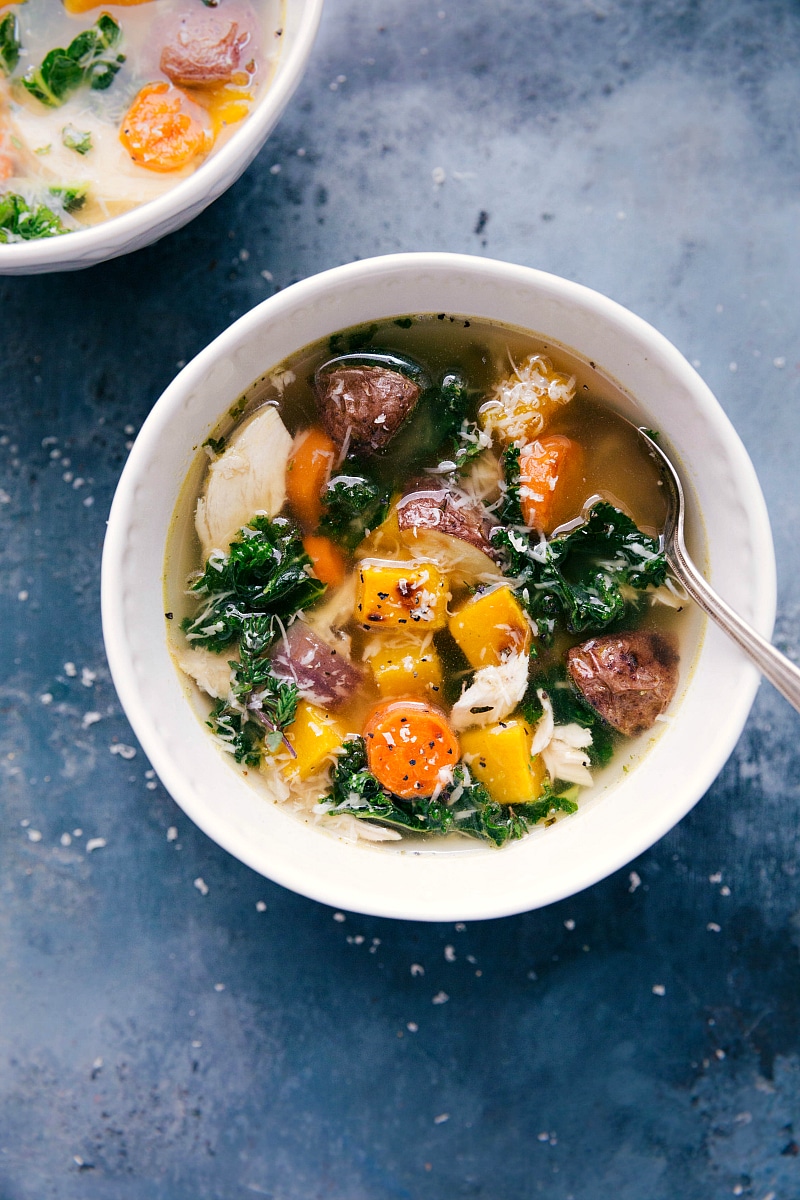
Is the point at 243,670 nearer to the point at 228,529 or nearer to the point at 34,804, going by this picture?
the point at 228,529

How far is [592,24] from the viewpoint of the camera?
89.6 inches

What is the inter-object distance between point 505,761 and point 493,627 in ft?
1.00

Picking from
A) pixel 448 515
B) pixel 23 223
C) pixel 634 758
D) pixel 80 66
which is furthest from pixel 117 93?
pixel 634 758

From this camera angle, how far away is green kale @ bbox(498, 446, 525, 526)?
2.04m

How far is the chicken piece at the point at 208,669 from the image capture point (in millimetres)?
2016

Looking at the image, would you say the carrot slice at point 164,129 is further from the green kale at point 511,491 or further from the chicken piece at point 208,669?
the chicken piece at point 208,669

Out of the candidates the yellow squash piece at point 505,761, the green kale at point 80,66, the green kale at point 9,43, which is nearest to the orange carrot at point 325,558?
the yellow squash piece at point 505,761

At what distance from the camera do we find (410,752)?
2035 millimetres

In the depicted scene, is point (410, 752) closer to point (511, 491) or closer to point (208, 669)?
point (208, 669)

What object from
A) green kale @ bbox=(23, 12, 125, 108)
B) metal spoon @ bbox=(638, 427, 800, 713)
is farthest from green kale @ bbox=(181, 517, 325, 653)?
green kale @ bbox=(23, 12, 125, 108)

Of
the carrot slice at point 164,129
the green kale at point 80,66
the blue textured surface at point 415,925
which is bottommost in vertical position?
the blue textured surface at point 415,925

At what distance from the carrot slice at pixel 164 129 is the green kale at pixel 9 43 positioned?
31cm

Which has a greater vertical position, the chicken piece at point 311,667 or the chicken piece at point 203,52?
the chicken piece at point 203,52

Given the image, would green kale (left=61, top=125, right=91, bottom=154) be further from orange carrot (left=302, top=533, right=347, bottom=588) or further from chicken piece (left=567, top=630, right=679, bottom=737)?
chicken piece (left=567, top=630, right=679, bottom=737)
